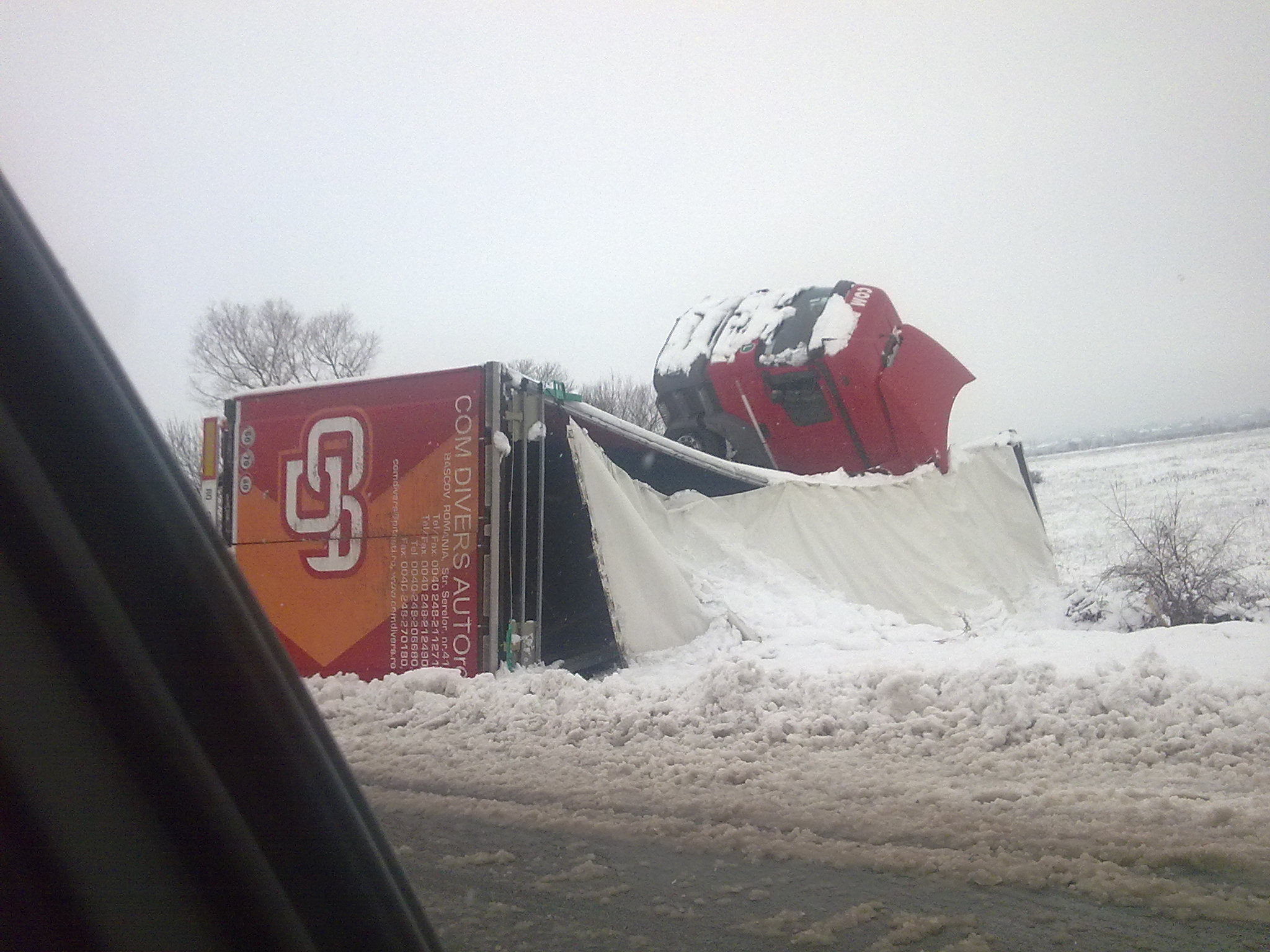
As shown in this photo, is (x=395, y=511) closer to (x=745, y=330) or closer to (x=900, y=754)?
(x=900, y=754)

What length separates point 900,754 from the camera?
4.34m

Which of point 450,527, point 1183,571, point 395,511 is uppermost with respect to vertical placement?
point 395,511

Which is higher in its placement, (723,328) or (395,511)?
(723,328)

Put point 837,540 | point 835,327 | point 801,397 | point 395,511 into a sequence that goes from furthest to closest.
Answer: point 801,397 → point 835,327 → point 837,540 → point 395,511

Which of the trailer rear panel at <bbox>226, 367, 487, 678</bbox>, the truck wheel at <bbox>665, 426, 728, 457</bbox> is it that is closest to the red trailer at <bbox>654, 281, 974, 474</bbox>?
the truck wheel at <bbox>665, 426, 728, 457</bbox>

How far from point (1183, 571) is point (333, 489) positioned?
6.65m

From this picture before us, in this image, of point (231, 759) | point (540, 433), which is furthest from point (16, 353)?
point (540, 433)

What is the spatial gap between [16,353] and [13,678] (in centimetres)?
36

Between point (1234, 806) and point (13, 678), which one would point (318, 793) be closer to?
point (13, 678)

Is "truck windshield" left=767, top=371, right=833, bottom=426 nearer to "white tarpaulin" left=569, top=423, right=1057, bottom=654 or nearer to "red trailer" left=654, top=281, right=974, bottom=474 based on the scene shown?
"red trailer" left=654, top=281, right=974, bottom=474

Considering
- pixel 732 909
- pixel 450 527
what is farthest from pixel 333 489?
pixel 732 909

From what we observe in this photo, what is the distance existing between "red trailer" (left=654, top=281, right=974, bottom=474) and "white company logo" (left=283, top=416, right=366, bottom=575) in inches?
203

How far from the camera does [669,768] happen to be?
13.8 ft

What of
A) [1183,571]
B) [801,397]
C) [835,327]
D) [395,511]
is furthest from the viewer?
[801,397]
